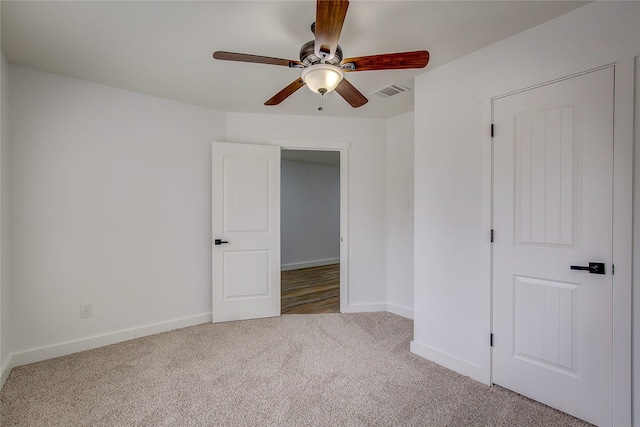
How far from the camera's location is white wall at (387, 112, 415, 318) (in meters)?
3.51

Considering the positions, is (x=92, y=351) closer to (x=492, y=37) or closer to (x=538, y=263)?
(x=538, y=263)

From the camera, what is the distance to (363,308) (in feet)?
12.1

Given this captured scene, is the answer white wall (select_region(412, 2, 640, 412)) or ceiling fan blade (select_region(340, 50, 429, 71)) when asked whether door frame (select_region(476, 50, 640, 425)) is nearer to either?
white wall (select_region(412, 2, 640, 412))

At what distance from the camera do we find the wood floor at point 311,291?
12.6 ft

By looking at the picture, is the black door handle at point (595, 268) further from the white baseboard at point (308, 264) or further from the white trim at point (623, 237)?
the white baseboard at point (308, 264)

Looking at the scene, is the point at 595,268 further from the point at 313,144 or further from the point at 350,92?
the point at 313,144

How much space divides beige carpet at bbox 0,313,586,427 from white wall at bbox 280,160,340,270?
12.2 ft

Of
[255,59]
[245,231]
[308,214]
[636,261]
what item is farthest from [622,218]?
[308,214]

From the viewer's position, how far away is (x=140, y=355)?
2.55 metres

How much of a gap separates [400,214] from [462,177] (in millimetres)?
1387

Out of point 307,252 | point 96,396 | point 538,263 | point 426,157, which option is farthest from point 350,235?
point 307,252

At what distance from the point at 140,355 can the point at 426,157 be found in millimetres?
2936

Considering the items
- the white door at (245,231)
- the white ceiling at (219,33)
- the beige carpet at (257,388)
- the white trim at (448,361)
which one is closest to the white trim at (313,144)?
the white door at (245,231)

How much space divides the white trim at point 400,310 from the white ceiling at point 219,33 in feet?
8.04
